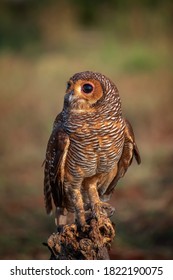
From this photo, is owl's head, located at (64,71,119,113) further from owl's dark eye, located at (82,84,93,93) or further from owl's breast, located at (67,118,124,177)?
owl's breast, located at (67,118,124,177)

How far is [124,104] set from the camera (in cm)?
779

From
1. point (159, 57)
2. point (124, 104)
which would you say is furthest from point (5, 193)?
point (159, 57)

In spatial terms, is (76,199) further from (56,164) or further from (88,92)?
(88,92)

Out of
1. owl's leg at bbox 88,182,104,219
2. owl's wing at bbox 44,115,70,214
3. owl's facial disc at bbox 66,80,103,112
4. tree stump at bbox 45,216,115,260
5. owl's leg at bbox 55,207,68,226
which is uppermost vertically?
owl's facial disc at bbox 66,80,103,112

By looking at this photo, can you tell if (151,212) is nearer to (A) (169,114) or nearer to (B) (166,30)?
(A) (169,114)

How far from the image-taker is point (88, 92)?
3.64 meters

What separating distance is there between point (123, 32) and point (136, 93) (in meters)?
0.96

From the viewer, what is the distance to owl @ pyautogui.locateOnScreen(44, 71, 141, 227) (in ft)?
12.0

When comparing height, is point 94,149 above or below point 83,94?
below

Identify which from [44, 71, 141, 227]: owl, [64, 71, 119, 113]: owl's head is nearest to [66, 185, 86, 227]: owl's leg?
[44, 71, 141, 227]: owl

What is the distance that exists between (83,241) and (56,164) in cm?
39

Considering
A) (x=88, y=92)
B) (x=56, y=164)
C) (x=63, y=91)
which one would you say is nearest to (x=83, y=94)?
(x=88, y=92)
